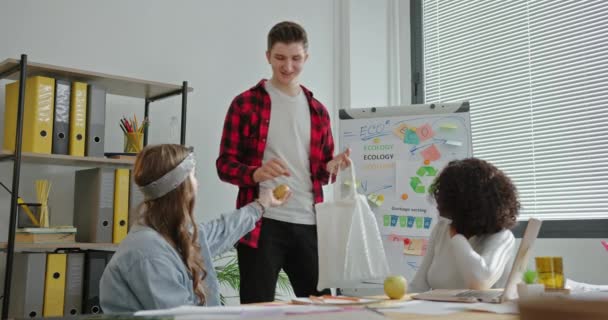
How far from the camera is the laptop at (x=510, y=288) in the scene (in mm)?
1454

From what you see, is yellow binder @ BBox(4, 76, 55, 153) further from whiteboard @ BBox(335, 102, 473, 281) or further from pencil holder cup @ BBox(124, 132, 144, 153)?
whiteboard @ BBox(335, 102, 473, 281)

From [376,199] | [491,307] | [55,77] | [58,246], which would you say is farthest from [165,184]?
[376,199]

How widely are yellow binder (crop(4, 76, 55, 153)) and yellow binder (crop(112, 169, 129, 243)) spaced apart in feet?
1.20

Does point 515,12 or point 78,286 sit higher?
point 515,12

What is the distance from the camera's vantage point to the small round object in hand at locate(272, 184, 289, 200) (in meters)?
2.15

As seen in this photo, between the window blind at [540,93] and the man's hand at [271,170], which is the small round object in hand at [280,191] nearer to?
the man's hand at [271,170]

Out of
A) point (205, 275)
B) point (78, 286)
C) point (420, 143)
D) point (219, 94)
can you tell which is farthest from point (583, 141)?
point (78, 286)

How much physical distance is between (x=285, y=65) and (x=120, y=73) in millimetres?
1410

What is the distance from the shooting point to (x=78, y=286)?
2.96m

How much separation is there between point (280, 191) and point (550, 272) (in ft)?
3.30

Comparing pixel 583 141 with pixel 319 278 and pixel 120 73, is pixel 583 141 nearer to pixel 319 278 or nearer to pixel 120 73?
pixel 319 278

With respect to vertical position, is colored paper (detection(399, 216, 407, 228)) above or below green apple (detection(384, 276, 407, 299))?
above

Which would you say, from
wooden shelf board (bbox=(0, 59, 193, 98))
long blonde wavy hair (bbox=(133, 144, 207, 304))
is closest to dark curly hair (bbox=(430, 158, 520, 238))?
long blonde wavy hair (bbox=(133, 144, 207, 304))

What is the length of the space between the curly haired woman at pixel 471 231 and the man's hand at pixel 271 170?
59 cm
